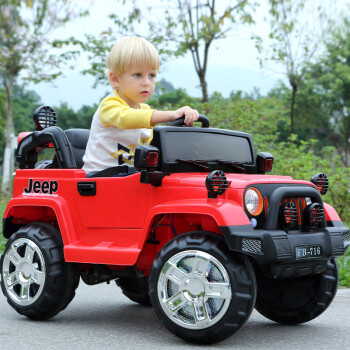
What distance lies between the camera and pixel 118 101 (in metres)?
5.39

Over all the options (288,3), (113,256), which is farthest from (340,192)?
(288,3)

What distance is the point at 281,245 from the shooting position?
171 inches

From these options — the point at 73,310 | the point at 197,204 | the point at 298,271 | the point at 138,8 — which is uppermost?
the point at 138,8

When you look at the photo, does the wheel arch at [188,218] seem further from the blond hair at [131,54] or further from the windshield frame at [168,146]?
the blond hair at [131,54]

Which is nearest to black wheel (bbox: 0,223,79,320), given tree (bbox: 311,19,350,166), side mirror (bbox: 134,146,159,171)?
side mirror (bbox: 134,146,159,171)

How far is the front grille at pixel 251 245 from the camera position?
14.0 ft

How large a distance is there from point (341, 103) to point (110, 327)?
5004 cm

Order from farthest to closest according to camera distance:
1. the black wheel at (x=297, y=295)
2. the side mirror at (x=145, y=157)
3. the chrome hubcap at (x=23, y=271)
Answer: the chrome hubcap at (x=23, y=271), the black wheel at (x=297, y=295), the side mirror at (x=145, y=157)

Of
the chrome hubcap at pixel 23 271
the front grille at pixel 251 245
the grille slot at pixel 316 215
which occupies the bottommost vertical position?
the chrome hubcap at pixel 23 271

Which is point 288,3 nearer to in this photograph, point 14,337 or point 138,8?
point 138,8

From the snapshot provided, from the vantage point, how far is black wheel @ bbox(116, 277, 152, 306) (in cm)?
600

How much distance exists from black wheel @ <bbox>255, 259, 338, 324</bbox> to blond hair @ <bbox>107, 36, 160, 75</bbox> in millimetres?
1764

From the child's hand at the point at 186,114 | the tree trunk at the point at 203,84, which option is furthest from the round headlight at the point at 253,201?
the tree trunk at the point at 203,84

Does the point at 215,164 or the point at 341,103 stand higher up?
the point at 341,103
